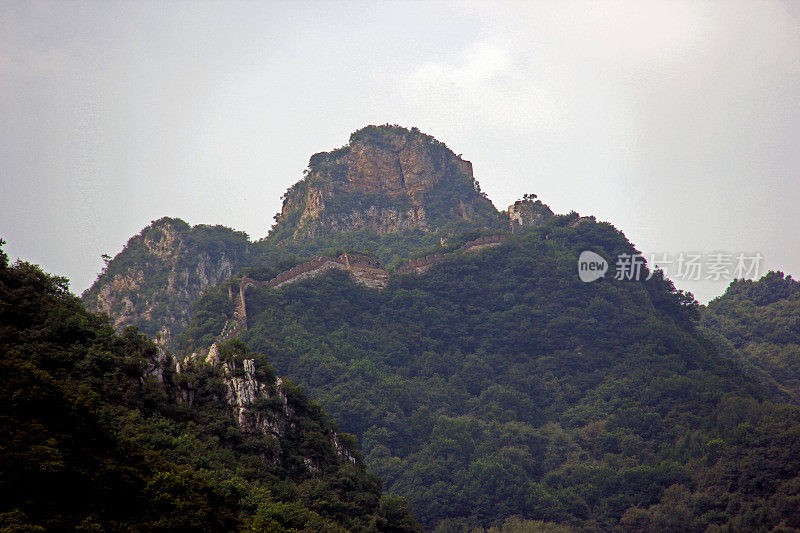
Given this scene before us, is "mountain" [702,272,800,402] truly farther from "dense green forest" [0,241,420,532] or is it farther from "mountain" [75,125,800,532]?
"dense green forest" [0,241,420,532]

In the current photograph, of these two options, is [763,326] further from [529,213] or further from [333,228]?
[333,228]

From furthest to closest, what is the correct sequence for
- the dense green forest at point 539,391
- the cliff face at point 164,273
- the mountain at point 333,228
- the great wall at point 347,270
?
the mountain at point 333,228, the cliff face at point 164,273, the great wall at point 347,270, the dense green forest at point 539,391

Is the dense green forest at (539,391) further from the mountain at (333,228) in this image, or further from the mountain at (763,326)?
the mountain at (333,228)

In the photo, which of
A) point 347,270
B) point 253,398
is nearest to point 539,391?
point 347,270

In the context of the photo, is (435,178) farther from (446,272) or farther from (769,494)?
(769,494)

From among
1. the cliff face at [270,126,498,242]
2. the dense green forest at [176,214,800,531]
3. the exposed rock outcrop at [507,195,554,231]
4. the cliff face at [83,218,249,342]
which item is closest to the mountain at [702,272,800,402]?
the dense green forest at [176,214,800,531]

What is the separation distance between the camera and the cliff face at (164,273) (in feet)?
272

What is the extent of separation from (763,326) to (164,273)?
60161 millimetres

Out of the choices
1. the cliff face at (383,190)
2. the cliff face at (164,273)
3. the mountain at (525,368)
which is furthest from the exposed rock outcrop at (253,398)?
the cliff face at (383,190)

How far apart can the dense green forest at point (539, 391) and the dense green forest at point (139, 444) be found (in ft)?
60.3

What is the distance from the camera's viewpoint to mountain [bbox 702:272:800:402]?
7938 centimetres

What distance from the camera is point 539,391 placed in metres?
72.2

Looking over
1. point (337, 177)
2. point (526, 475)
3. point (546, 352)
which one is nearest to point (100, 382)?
point (526, 475)

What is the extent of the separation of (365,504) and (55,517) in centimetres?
1841
